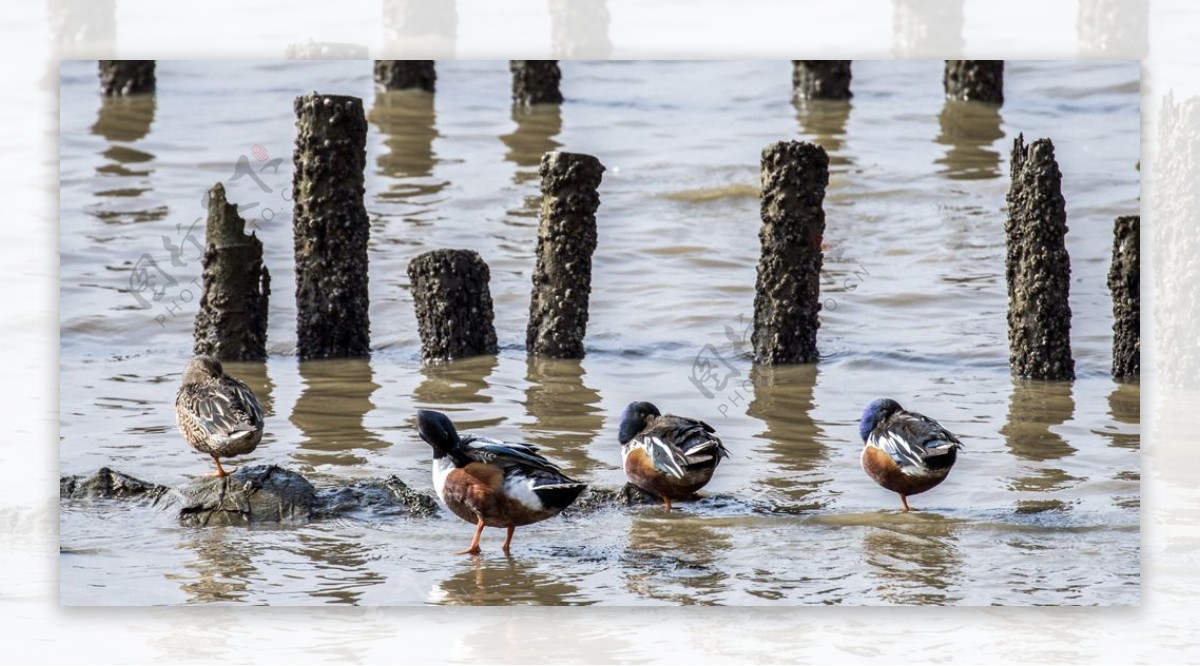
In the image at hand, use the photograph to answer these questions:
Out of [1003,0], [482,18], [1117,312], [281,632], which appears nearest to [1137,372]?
[1117,312]

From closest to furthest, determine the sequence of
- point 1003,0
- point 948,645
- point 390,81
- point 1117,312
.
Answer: point 948,645 → point 1003,0 → point 1117,312 → point 390,81

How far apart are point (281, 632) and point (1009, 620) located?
289cm

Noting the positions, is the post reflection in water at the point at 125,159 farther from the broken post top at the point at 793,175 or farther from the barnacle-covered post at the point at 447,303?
the broken post top at the point at 793,175

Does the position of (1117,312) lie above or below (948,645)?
above

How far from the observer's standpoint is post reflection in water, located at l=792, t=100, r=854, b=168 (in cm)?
1277

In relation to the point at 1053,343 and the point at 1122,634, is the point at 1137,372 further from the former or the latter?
the point at 1122,634

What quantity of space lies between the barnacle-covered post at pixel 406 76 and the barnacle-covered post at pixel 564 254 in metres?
2.67

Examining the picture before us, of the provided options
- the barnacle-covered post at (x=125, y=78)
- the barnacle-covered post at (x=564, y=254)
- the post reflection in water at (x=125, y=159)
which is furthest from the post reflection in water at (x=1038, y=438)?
the barnacle-covered post at (x=125, y=78)

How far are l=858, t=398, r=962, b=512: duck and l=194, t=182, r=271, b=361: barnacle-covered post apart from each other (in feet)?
12.9

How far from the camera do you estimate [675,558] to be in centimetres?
785

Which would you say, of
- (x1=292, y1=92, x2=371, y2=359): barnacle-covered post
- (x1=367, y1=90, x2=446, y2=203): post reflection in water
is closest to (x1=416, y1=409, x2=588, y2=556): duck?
(x1=292, y1=92, x2=371, y2=359): barnacle-covered post

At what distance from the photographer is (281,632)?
7258 mm

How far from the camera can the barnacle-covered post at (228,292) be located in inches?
421

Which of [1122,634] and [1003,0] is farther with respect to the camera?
[1003,0]
